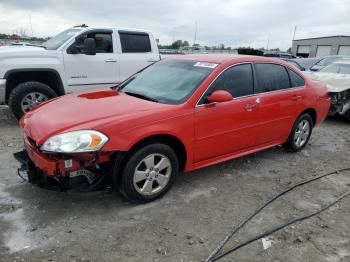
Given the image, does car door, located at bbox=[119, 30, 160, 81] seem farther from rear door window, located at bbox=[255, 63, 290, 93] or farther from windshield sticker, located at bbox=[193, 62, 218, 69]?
rear door window, located at bbox=[255, 63, 290, 93]

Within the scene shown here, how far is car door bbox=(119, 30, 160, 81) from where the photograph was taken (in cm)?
772

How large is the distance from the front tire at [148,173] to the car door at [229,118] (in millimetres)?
423

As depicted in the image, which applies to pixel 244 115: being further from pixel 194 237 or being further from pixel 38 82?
pixel 38 82

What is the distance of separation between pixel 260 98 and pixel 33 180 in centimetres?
Result: 304

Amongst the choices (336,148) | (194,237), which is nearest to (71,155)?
(194,237)

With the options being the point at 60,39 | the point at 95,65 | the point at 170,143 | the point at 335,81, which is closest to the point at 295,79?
the point at 170,143

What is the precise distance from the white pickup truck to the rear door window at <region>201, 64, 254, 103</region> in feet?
12.2

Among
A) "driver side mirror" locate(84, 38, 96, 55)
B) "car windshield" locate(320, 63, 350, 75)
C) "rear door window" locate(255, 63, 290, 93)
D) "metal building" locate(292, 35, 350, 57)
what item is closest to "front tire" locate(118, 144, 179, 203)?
"rear door window" locate(255, 63, 290, 93)

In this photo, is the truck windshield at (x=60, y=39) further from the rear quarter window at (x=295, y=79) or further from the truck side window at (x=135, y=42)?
the rear quarter window at (x=295, y=79)

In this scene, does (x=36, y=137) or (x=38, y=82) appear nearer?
(x=36, y=137)

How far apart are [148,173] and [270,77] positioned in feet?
8.03

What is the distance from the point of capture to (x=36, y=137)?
3.28 metres

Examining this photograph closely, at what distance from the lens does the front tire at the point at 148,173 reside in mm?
3434

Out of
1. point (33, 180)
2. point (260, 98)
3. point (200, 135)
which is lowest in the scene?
point (33, 180)
